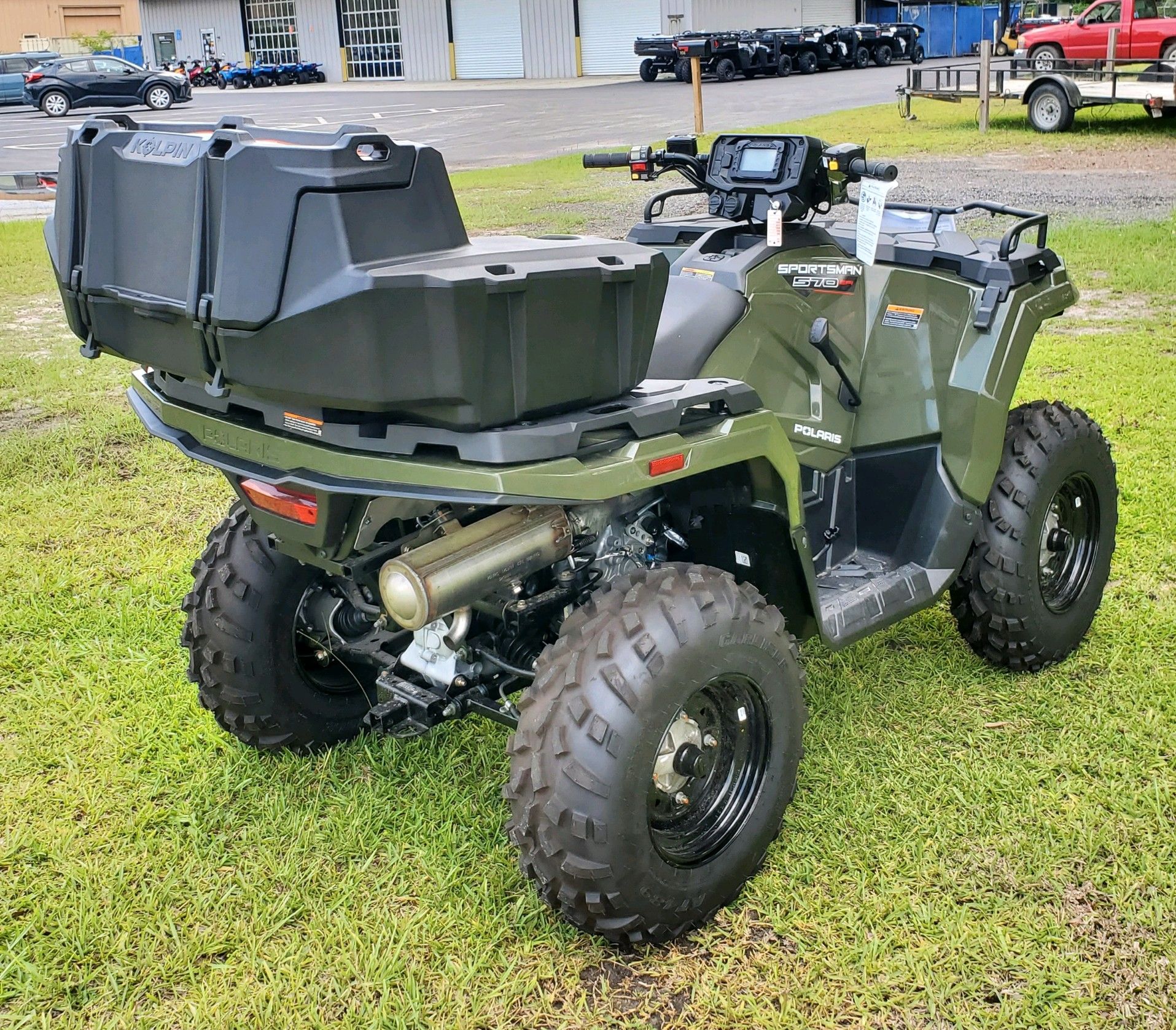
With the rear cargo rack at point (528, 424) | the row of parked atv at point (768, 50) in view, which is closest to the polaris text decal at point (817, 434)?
the rear cargo rack at point (528, 424)

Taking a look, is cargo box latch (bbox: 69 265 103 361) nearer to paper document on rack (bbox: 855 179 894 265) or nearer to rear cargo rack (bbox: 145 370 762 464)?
rear cargo rack (bbox: 145 370 762 464)

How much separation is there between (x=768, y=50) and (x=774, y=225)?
32732mm

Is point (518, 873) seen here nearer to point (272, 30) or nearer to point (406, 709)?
point (406, 709)

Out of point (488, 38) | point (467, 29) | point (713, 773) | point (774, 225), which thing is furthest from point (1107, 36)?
point (467, 29)

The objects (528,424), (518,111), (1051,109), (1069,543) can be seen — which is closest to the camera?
(528,424)

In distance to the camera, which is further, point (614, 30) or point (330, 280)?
point (614, 30)

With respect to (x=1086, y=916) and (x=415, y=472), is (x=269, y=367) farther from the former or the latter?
(x=1086, y=916)

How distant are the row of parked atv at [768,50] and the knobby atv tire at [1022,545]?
92.2 feet

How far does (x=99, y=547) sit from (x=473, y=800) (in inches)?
105

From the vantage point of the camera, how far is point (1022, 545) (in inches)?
148

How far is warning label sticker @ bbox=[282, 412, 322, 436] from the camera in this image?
2549 millimetres

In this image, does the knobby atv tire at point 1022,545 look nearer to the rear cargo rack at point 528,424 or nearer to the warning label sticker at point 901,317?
the warning label sticker at point 901,317

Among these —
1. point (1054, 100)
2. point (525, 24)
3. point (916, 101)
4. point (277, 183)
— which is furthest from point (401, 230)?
point (525, 24)

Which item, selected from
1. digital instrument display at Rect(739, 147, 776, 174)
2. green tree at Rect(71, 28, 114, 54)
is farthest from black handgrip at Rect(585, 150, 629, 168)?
green tree at Rect(71, 28, 114, 54)
